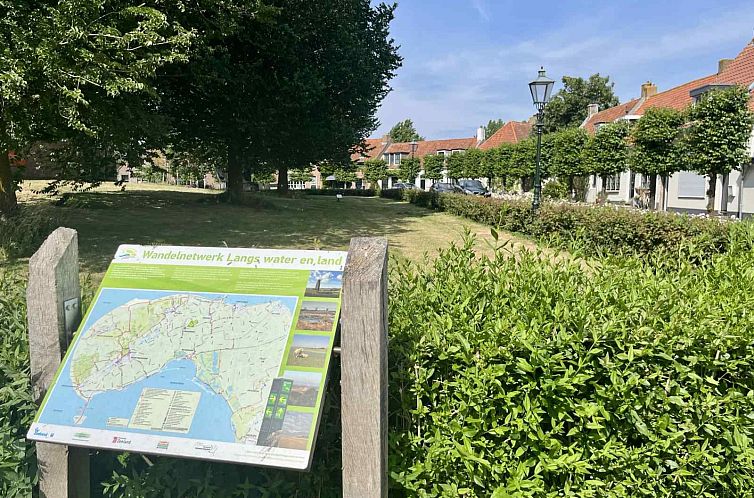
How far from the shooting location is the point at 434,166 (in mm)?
61656

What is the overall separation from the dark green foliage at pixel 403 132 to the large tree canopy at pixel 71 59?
90131 millimetres

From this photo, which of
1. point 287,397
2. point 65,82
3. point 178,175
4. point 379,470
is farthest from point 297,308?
point 178,175

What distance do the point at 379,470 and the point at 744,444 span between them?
64.3 inches

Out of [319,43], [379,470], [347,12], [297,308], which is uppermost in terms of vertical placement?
[347,12]

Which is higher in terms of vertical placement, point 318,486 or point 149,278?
point 149,278

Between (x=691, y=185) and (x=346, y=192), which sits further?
(x=346, y=192)

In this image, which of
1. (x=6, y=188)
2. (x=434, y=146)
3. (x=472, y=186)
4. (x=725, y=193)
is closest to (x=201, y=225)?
(x=6, y=188)

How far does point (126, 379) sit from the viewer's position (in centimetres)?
205

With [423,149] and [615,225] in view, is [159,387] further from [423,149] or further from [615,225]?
[423,149]

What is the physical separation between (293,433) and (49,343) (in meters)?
1.35

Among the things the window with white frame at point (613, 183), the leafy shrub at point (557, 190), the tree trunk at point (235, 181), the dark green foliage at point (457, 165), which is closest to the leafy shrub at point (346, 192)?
the dark green foliage at point (457, 165)

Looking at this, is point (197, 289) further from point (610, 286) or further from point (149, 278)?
point (610, 286)

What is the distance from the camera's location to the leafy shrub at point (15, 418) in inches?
92.7

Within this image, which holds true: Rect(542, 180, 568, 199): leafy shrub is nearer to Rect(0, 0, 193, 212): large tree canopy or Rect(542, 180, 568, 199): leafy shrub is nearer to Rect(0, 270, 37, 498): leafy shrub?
Rect(0, 0, 193, 212): large tree canopy
